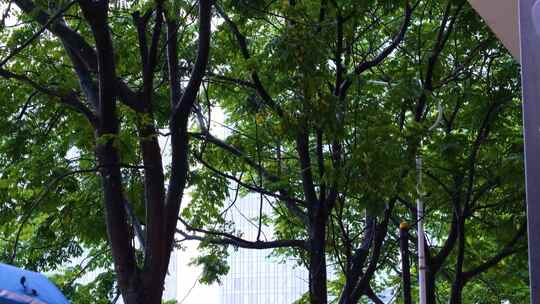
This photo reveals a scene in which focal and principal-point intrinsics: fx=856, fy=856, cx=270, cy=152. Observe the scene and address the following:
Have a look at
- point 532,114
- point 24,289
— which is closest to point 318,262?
point 24,289

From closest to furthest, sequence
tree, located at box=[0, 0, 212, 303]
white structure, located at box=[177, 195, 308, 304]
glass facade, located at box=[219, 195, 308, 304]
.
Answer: tree, located at box=[0, 0, 212, 303]
white structure, located at box=[177, 195, 308, 304]
glass facade, located at box=[219, 195, 308, 304]

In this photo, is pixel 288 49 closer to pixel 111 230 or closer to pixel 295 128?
pixel 295 128

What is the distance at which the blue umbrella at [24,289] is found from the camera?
19.7ft

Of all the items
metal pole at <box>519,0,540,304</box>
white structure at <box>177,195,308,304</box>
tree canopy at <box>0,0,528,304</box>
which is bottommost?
metal pole at <box>519,0,540,304</box>

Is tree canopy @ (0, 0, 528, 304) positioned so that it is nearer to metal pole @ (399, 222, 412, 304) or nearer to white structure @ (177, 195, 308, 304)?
metal pole @ (399, 222, 412, 304)

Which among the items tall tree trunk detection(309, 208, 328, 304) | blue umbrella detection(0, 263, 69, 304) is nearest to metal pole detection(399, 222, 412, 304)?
tall tree trunk detection(309, 208, 328, 304)

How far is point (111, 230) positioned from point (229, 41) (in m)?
3.86

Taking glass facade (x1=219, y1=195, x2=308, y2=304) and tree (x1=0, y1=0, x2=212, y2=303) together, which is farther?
glass facade (x1=219, y1=195, x2=308, y2=304)

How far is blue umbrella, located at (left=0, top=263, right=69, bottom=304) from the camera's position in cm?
600

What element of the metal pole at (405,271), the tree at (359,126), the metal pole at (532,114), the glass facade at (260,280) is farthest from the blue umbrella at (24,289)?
the glass facade at (260,280)

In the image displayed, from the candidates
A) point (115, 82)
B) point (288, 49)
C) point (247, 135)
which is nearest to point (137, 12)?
point (115, 82)

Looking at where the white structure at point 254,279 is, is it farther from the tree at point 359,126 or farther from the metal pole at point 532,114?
the metal pole at point 532,114

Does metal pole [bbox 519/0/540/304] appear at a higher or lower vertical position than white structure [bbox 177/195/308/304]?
lower

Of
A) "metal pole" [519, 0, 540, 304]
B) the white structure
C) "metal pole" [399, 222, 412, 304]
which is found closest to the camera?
"metal pole" [519, 0, 540, 304]
